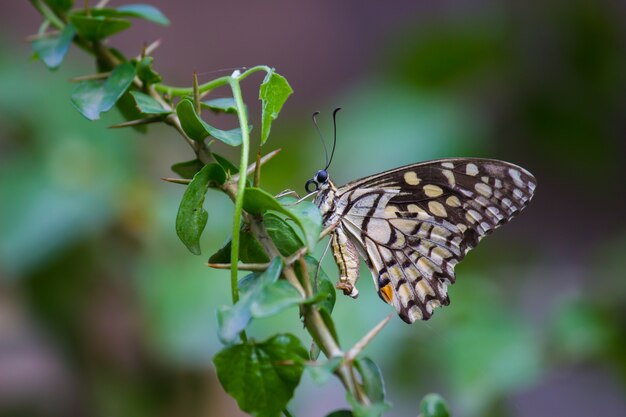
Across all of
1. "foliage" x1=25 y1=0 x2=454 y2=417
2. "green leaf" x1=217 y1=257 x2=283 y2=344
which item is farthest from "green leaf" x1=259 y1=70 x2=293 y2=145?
"green leaf" x1=217 y1=257 x2=283 y2=344

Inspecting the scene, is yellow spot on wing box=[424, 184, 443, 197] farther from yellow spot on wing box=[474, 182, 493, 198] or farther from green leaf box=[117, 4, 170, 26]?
green leaf box=[117, 4, 170, 26]

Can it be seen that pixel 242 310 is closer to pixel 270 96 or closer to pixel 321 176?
pixel 270 96

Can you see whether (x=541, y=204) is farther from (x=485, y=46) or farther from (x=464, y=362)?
(x=464, y=362)

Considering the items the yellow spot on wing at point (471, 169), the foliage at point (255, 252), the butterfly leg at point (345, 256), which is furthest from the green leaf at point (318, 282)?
the yellow spot on wing at point (471, 169)

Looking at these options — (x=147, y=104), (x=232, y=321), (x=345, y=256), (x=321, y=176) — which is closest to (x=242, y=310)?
(x=232, y=321)

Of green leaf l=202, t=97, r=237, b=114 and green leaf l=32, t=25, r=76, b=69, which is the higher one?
green leaf l=32, t=25, r=76, b=69

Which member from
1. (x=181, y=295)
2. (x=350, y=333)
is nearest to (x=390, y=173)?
(x=350, y=333)
